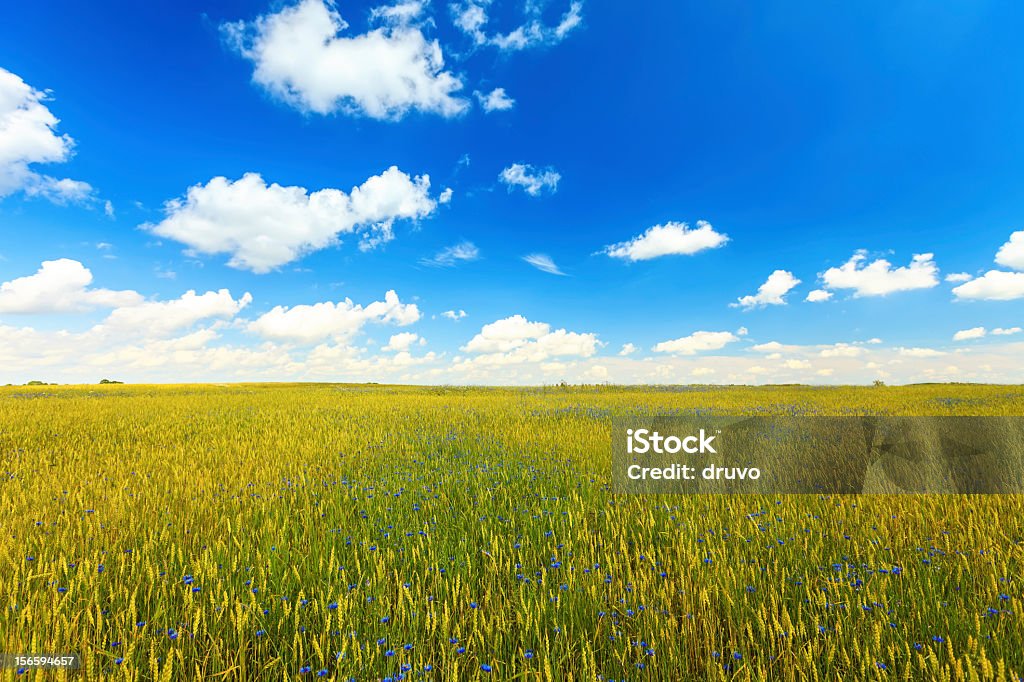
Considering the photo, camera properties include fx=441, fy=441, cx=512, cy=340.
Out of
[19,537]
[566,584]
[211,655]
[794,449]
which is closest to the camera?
[211,655]

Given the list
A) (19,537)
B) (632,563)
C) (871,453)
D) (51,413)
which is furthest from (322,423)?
(871,453)

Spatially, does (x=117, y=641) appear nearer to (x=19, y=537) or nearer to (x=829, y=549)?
(x=19, y=537)

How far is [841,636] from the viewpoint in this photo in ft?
8.27

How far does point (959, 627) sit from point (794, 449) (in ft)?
21.2

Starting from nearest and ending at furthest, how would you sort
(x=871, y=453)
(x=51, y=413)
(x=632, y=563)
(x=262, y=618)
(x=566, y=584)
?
(x=262, y=618), (x=566, y=584), (x=632, y=563), (x=871, y=453), (x=51, y=413)

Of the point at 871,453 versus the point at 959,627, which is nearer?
the point at 959,627

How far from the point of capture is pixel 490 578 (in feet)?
10.8
